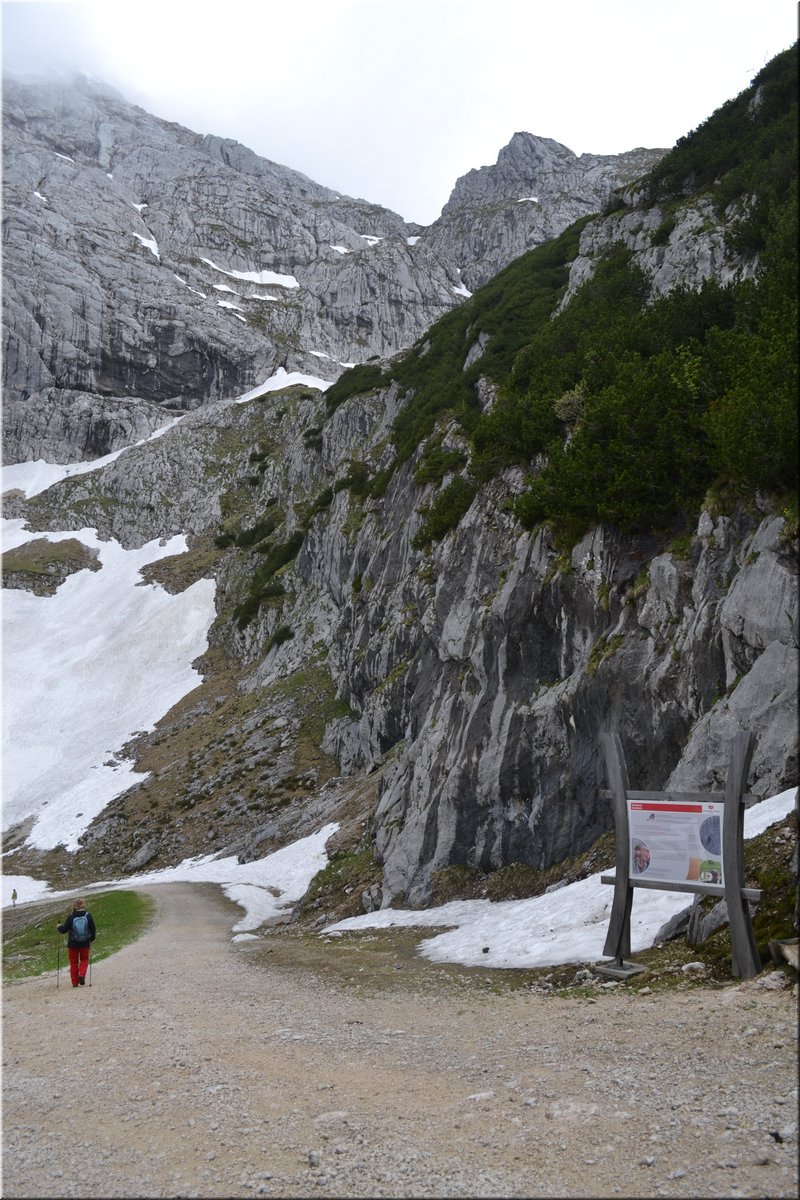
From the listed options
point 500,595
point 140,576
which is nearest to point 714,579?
point 500,595

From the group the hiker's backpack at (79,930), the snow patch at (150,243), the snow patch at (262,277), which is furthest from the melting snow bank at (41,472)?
the hiker's backpack at (79,930)

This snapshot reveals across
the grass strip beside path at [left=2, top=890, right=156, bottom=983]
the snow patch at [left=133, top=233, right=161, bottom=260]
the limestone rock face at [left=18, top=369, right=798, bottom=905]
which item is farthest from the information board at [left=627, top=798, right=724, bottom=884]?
the snow patch at [left=133, top=233, right=161, bottom=260]

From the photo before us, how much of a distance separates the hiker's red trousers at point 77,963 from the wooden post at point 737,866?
11834mm

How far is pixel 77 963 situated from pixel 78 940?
57 centimetres

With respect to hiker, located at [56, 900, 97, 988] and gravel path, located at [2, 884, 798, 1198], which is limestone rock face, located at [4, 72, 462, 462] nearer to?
hiker, located at [56, 900, 97, 988]

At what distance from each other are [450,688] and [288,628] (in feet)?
115

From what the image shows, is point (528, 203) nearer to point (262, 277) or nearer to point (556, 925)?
point (262, 277)

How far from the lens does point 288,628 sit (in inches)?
2239

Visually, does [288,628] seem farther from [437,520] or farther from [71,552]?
[71,552]

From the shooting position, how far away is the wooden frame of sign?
785 centimetres

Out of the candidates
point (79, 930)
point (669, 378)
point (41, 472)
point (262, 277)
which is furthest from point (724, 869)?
point (262, 277)

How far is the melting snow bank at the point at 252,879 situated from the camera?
26.4m

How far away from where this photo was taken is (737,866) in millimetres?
8344

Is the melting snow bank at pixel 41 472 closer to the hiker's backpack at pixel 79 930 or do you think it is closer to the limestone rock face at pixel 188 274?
the limestone rock face at pixel 188 274
